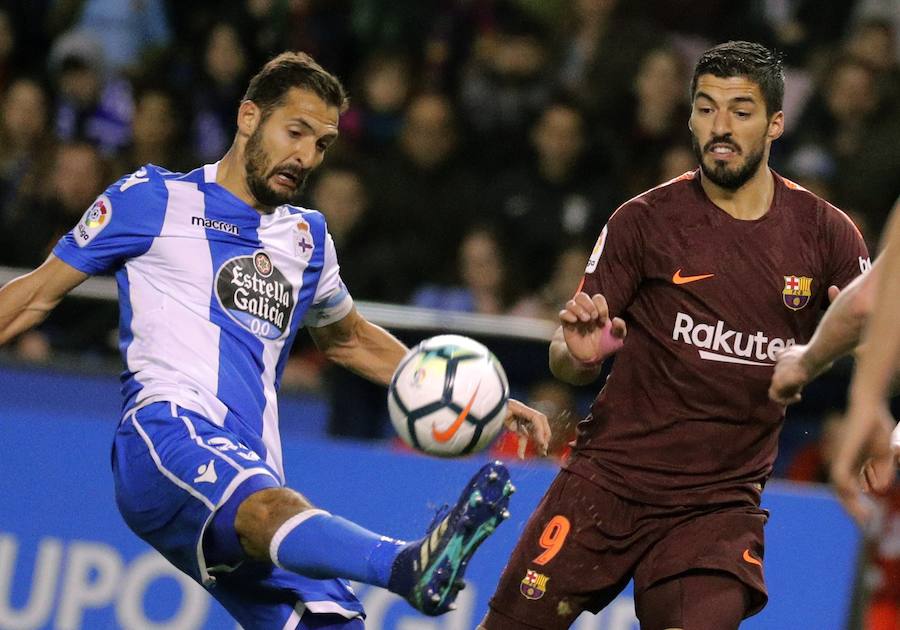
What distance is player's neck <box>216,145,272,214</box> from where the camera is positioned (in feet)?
17.7

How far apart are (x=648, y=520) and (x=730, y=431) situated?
39 cm

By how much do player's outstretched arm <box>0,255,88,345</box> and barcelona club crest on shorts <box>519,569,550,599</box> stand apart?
1.77 metres

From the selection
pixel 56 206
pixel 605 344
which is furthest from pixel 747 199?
pixel 56 206

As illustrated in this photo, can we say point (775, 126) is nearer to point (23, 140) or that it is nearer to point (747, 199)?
point (747, 199)

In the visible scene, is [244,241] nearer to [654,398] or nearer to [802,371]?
[654,398]

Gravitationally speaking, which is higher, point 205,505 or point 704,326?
point 704,326

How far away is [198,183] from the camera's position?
541cm

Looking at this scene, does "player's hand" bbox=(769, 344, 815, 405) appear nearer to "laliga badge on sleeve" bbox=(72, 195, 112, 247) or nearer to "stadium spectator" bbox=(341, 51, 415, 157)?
"laliga badge on sleeve" bbox=(72, 195, 112, 247)

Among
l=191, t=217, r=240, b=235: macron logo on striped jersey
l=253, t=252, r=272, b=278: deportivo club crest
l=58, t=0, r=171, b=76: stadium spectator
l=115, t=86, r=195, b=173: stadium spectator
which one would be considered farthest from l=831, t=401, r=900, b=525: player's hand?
l=58, t=0, r=171, b=76: stadium spectator

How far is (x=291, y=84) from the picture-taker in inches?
212

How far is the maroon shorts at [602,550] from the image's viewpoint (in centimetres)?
498

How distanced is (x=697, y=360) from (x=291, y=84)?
168 cm

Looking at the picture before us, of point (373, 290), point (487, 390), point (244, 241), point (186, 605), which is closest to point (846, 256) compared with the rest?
point (487, 390)

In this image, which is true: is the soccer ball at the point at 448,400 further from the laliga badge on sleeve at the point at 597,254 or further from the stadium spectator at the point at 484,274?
the stadium spectator at the point at 484,274
